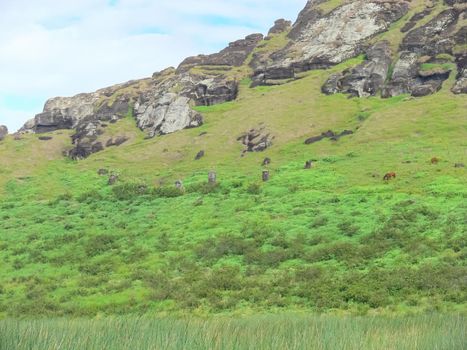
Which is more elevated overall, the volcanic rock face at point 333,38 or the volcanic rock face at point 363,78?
the volcanic rock face at point 333,38

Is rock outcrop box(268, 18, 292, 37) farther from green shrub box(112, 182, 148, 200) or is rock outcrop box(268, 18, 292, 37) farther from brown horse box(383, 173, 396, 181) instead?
brown horse box(383, 173, 396, 181)

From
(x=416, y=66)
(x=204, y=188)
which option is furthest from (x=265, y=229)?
(x=416, y=66)

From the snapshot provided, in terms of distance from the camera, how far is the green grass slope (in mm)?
27297

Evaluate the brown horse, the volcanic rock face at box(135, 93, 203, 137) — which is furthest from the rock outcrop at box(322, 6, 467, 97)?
the brown horse

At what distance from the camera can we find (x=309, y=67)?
11312cm

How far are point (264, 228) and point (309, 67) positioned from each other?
259ft

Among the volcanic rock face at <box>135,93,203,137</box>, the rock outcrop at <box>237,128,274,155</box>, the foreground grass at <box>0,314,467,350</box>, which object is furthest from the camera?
the volcanic rock face at <box>135,93,203,137</box>

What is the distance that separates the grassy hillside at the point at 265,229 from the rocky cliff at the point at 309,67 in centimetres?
1333

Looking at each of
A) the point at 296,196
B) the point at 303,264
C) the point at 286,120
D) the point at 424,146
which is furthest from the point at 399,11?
the point at 303,264

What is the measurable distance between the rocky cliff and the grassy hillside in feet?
43.7

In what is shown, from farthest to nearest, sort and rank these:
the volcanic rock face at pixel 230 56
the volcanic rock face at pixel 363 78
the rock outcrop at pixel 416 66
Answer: the volcanic rock face at pixel 230 56 → the volcanic rock face at pixel 363 78 → the rock outcrop at pixel 416 66

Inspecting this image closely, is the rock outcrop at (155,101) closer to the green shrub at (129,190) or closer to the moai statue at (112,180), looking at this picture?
the moai statue at (112,180)

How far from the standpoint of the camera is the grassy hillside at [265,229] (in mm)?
27359

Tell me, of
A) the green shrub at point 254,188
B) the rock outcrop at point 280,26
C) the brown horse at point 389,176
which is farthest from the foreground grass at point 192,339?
the rock outcrop at point 280,26
